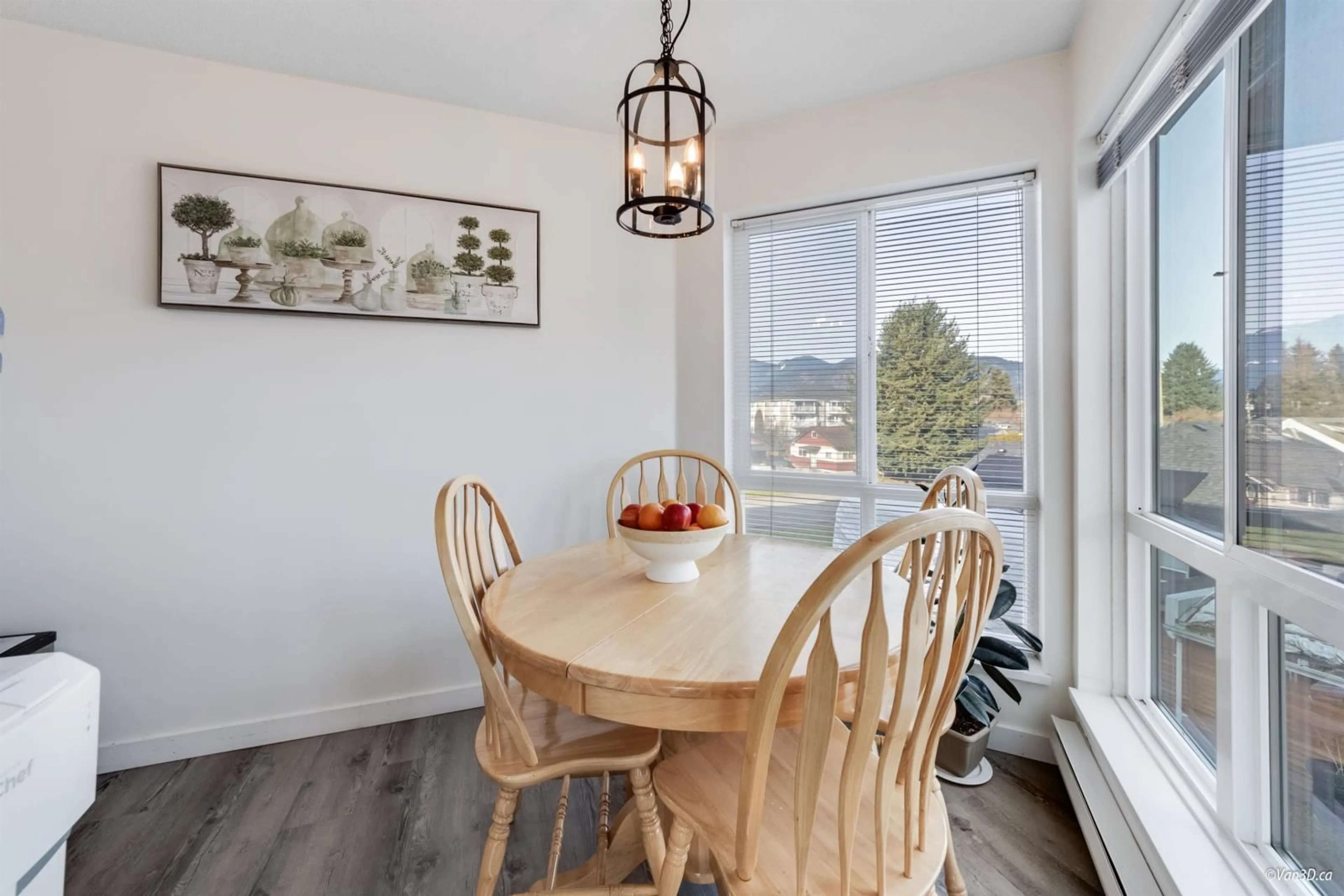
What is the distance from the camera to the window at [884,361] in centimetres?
210

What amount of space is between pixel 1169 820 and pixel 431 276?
9.37 ft

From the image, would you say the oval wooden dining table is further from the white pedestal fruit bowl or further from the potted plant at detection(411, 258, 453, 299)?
the potted plant at detection(411, 258, 453, 299)

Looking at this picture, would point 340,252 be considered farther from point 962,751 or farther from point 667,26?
point 962,751

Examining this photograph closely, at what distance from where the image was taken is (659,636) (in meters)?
1.06

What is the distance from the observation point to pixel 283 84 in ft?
6.87

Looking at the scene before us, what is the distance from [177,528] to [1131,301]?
11.1 ft

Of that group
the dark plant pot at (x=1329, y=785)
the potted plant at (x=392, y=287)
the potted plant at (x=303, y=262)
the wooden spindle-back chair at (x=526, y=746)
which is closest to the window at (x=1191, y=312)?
the dark plant pot at (x=1329, y=785)

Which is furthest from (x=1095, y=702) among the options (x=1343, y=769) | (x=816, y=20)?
(x=816, y=20)

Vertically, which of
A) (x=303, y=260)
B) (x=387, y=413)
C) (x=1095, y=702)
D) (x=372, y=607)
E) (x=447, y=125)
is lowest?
(x=1095, y=702)

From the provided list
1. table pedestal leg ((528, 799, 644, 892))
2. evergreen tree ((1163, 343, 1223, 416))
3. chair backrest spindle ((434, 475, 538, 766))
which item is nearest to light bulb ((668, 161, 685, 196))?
chair backrest spindle ((434, 475, 538, 766))

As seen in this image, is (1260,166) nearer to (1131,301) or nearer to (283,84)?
(1131,301)

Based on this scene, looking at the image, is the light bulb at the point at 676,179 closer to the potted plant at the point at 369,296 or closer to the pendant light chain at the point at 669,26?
the pendant light chain at the point at 669,26

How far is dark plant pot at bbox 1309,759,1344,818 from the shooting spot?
36.9 inches

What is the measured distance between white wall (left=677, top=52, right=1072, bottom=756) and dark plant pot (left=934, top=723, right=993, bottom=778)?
0.86 ft
